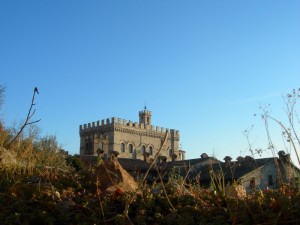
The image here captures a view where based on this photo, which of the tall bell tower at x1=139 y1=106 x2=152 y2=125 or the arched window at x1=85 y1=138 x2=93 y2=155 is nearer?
the arched window at x1=85 y1=138 x2=93 y2=155

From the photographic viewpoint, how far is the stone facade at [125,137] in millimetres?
65500

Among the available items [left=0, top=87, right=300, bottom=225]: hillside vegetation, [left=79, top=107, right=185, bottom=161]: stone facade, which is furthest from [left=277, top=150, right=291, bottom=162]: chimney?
[left=79, top=107, right=185, bottom=161]: stone facade

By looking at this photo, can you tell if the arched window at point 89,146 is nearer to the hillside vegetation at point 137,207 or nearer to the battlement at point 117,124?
the battlement at point 117,124

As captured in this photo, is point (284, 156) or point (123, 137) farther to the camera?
point (123, 137)

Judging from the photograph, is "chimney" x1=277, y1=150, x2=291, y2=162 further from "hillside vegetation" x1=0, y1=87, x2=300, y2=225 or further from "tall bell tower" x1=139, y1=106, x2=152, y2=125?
"tall bell tower" x1=139, y1=106, x2=152, y2=125

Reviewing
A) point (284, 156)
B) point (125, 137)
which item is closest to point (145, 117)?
point (125, 137)

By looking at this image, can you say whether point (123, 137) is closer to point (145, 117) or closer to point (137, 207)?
point (145, 117)

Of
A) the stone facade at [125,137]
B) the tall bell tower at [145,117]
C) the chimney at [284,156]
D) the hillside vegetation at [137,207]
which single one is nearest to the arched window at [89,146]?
the stone facade at [125,137]

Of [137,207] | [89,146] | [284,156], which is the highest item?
[89,146]

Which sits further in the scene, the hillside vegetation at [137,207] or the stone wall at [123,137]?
the stone wall at [123,137]

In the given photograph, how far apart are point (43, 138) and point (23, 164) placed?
2506mm

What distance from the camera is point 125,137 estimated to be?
68562mm

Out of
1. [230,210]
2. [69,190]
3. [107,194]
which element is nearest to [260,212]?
[230,210]

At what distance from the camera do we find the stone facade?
2579 inches
